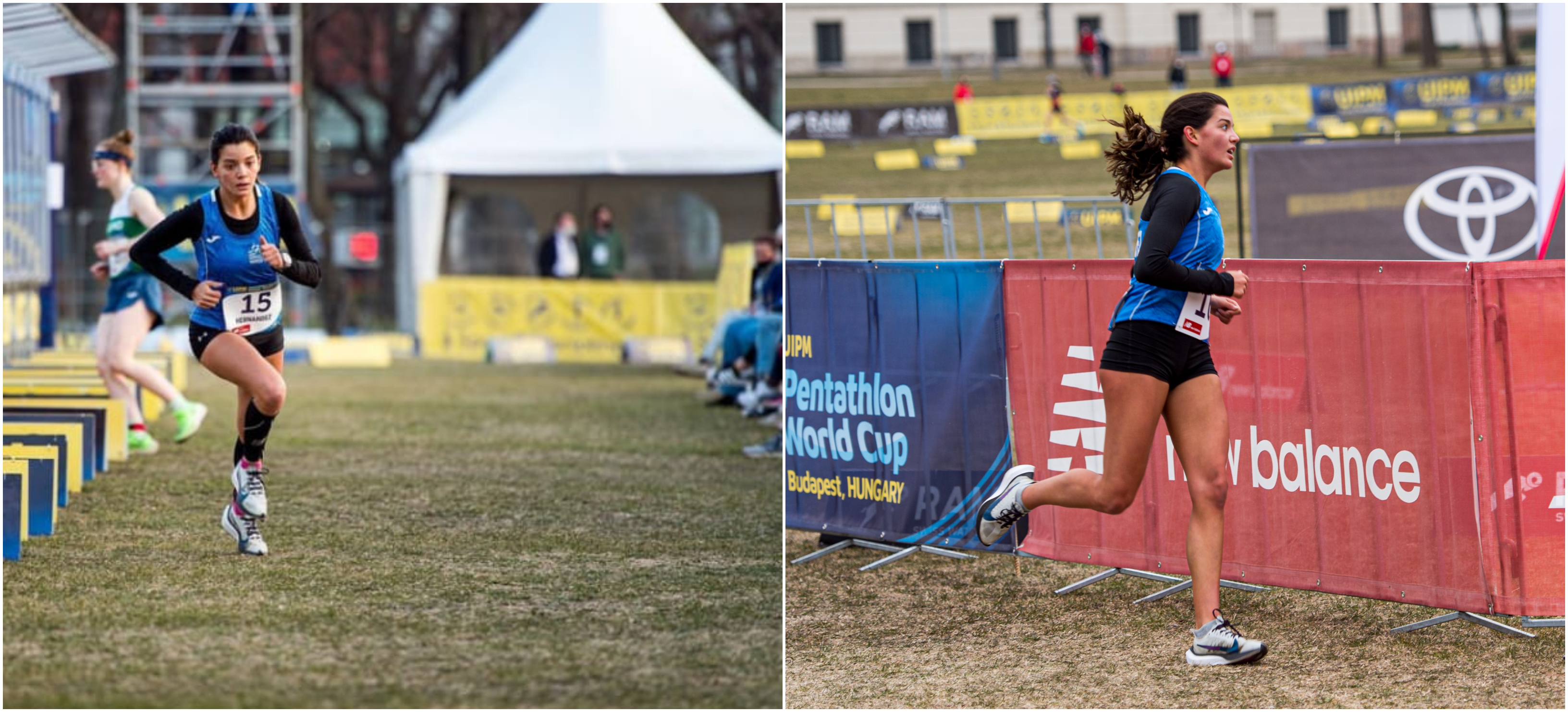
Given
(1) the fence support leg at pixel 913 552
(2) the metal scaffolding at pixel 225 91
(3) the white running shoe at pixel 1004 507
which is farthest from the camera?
(2) the metal scaffolding at pixel 225 91

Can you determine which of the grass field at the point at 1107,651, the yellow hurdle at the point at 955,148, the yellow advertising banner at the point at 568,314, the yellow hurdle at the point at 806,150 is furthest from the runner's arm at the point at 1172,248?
the yellow hurdle at the point at 955,148

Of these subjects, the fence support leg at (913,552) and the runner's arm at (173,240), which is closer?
the runner's arm at (173,240)

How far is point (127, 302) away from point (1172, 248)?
291 inches

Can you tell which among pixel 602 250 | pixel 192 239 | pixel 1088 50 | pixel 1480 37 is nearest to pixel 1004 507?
pixel 192 239

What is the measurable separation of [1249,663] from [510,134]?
1910 cm

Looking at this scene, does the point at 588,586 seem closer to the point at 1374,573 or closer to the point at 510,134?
the point at 1374,573

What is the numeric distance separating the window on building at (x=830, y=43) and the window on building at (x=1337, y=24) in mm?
15164

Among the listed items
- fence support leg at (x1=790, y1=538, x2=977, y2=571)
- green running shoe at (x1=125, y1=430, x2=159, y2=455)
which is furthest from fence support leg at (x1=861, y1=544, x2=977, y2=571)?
green running shoe at (x1=125, y1=430, x2=159, y2=455)

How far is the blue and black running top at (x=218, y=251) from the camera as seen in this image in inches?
277

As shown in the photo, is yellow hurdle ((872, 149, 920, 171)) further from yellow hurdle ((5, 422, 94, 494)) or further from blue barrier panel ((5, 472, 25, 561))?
blue barrier panel ((5, 472, 25, 561))

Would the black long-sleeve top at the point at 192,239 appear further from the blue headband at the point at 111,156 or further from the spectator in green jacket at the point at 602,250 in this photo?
the spectator in green jacket at the point at 602,250

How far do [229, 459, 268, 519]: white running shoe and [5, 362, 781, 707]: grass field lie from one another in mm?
204

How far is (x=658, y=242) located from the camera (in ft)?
94.6

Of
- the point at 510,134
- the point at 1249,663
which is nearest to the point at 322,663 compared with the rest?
the point at 1249,663
